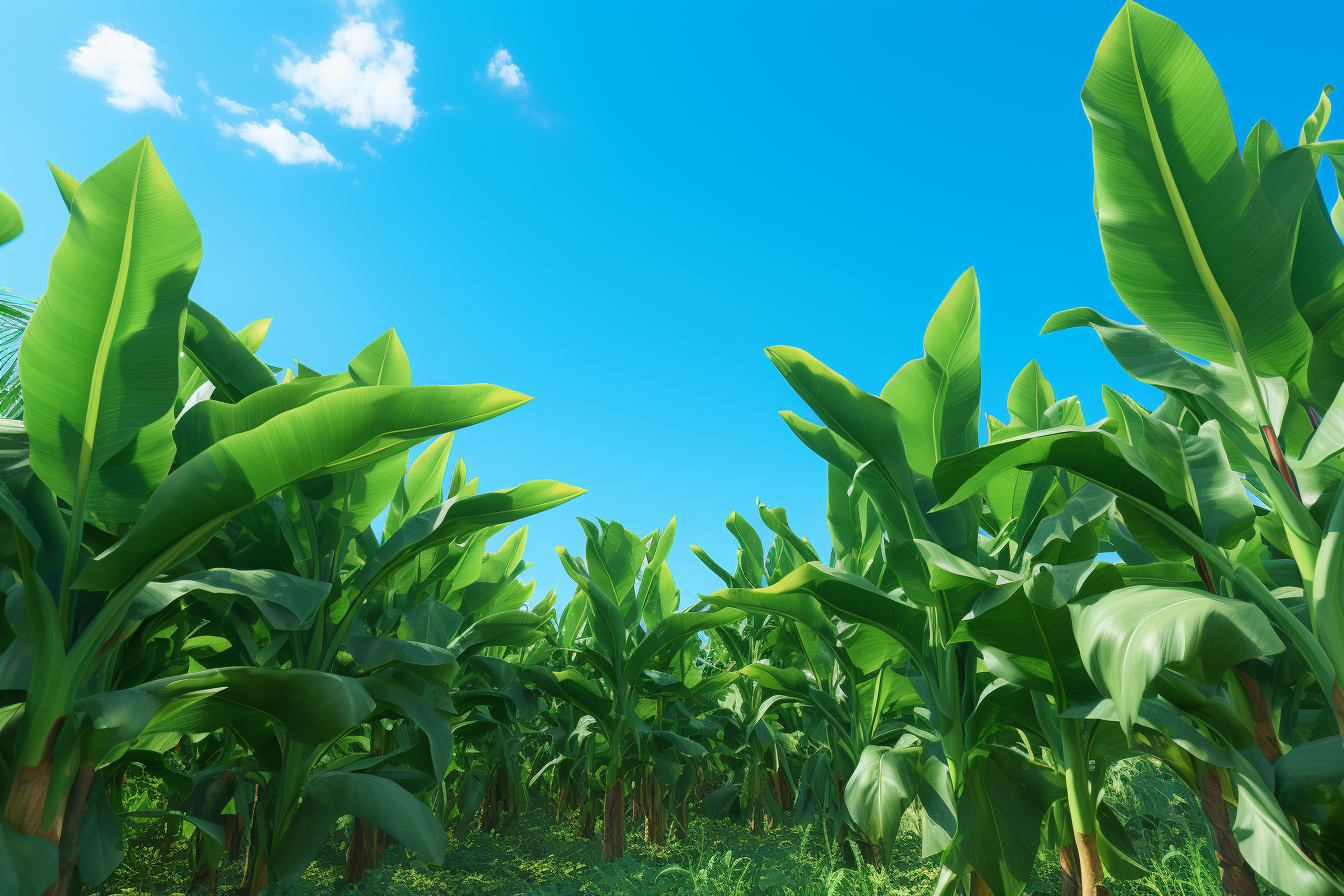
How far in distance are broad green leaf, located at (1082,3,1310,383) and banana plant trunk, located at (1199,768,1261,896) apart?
1253mm

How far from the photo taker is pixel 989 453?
1.63 meters

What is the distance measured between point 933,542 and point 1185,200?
1.13 metres

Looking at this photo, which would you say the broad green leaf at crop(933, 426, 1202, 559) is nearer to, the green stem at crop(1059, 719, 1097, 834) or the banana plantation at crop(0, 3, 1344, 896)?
the banana plantation at crop(0, 3, 1344, 896)

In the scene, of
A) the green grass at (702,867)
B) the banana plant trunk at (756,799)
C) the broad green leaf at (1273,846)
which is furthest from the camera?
the banana plant trunk at (756,799)

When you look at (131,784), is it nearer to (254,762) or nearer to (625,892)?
(254,762)

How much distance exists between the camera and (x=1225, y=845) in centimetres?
192

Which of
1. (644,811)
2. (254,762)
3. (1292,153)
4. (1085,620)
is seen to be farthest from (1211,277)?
(644,811)

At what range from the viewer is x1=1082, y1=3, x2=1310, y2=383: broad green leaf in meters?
1.59

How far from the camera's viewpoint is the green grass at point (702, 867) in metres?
2.69

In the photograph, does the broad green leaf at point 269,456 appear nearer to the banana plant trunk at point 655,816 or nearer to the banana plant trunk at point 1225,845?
the banana plant trunk at point 1225,845

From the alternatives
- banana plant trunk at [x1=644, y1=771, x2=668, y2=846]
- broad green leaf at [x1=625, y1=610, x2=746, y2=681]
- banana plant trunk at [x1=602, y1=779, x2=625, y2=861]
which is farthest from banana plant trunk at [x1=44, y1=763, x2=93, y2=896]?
banana plant trunk at [x1=644, y1=771, x2=668, y2=846]

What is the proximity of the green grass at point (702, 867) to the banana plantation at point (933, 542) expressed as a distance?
50 cm

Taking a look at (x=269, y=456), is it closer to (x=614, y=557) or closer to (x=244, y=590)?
(x=244, y=590)

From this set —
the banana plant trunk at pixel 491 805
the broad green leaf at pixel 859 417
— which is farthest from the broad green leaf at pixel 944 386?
the banana plant trunk at pixel 491 805
